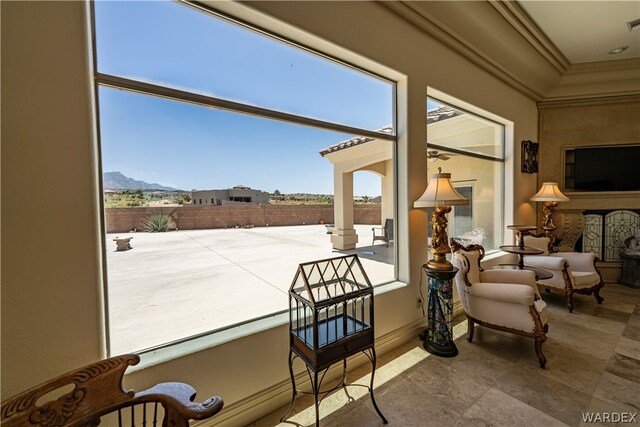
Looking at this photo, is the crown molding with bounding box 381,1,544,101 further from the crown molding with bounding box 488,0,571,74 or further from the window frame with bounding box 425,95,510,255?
the window frame with bounding box 425,95,510,255

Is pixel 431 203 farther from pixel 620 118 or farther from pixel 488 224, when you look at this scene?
pixel 620 118

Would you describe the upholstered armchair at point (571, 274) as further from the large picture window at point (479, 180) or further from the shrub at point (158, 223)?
the shrub at point (158, 223)

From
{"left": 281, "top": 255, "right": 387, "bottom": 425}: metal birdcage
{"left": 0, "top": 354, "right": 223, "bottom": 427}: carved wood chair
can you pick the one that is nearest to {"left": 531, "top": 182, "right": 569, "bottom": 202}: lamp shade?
{"left": 281, "top": 255, "right": 387, "bottom": 425}: metal birdcage

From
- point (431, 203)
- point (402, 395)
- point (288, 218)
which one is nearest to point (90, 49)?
point (288, 218)

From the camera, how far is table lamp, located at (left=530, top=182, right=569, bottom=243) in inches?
152

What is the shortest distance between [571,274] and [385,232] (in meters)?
2.51

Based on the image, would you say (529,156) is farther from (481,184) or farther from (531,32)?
(531,32)

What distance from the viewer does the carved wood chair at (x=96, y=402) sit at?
0.82m

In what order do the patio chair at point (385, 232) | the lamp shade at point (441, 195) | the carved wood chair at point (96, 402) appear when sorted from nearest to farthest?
the carved wood chair at point (96, 402) → the lamp shade at point (441, 195) → the patio chair at point (385, 232)

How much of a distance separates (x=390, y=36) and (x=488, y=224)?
3.30m

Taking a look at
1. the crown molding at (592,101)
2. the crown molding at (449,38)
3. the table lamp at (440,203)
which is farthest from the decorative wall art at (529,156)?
the table lamp at (440,203)

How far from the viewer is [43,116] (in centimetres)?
112

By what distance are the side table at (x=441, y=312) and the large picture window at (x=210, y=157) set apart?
46cm

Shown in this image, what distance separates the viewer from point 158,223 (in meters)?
1.78
